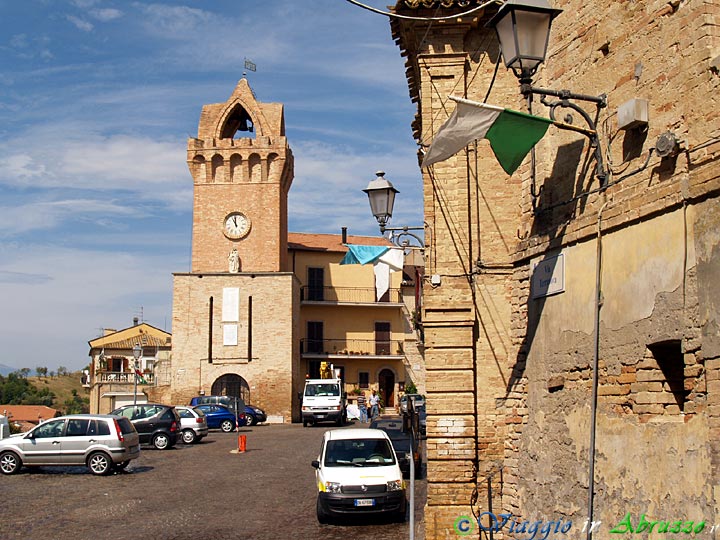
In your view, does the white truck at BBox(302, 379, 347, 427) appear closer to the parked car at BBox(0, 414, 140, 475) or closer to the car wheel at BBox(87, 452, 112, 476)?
the parked car at BBox(0, 414, 140, 475)

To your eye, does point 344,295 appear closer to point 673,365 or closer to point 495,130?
point 495,130

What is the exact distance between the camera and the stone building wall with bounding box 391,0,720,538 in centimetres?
656

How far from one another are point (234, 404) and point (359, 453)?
25.9 metres

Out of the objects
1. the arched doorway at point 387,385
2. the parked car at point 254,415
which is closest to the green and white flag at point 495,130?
the parked car at point 254,415

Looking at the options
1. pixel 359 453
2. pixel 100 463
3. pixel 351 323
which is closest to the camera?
pixel 359 453

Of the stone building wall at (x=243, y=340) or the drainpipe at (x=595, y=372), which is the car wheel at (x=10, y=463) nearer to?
the drainpipe at (x=595, y=372)

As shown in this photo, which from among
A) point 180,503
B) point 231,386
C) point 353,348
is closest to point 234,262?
point 231,386

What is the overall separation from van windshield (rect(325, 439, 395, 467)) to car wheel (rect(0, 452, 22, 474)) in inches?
381

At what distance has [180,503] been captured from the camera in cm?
1584

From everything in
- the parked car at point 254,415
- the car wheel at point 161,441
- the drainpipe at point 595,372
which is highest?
the drainpipe at point 595,372

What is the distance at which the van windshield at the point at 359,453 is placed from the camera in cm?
1426

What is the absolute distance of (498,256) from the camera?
11461mm

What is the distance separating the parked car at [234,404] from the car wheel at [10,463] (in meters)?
18.5

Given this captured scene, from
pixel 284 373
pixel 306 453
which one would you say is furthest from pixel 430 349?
pixel 284 373
